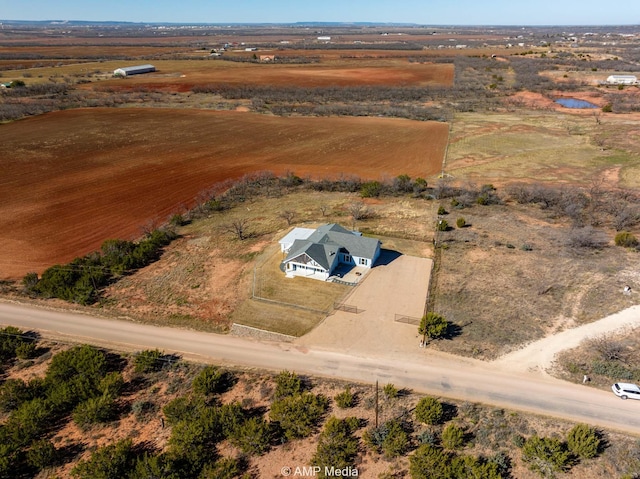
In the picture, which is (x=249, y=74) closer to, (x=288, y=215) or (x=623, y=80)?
(x=288, y=215)

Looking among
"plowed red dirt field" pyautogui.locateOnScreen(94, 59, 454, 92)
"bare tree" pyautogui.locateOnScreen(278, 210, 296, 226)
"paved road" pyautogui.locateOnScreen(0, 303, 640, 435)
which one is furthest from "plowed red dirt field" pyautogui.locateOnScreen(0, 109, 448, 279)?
"plowed red dirt field" pyautogui.locateOnScreen(94, 59, 454, 92)

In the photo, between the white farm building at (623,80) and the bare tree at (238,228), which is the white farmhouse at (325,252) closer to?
the bare tree at (238,228)

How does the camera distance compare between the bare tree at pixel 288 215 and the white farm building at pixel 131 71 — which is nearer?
the bare tree at pixel 288 215

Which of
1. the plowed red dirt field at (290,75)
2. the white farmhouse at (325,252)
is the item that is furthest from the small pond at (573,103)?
the white farmhouse at (325,252)

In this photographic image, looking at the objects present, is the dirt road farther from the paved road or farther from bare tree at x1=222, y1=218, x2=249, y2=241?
bare tree at x1=222, y1=218, x2=249, y2=241

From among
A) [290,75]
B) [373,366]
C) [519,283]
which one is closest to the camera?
[373,366]

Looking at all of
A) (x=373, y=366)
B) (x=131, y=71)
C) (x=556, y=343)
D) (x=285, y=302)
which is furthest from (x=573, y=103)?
(x=131, y=71)

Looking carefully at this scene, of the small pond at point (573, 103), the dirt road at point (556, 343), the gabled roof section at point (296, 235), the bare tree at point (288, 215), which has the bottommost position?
the dirt road at point (556, 343)
